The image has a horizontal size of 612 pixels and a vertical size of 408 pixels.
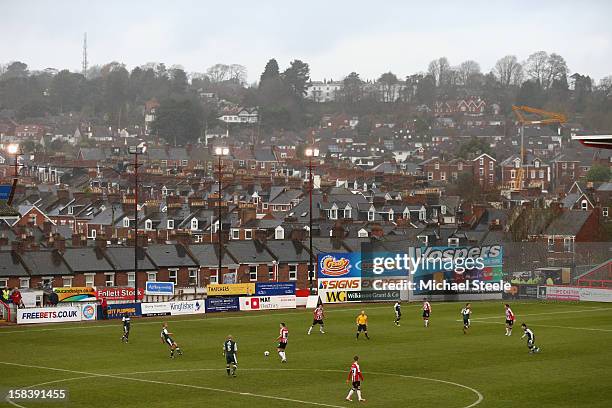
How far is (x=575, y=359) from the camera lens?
5819 cm

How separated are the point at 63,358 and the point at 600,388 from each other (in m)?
26.4

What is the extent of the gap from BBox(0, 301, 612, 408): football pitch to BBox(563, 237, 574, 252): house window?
3465 centimetres

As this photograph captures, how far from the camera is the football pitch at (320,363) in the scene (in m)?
46.7

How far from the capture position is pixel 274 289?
89.7m

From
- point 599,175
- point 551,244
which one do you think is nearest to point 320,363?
point 551,244

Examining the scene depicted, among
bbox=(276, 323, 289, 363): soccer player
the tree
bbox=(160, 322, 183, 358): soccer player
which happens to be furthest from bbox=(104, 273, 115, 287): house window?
the tree

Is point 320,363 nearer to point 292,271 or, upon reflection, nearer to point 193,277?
point 193,277

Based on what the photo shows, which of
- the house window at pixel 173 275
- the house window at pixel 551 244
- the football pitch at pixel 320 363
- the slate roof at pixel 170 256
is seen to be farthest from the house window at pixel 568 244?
the house window at pixel 173 275

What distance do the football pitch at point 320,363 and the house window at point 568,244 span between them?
1364 inches

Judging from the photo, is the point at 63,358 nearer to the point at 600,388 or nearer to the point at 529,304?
the point at 600,388

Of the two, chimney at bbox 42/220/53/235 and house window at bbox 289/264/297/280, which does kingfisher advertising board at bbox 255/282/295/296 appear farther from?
chimney at bbox 42/220/53/235

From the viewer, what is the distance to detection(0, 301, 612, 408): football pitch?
46.7 m

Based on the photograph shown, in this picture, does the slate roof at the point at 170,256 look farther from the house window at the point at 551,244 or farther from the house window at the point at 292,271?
the house window at the point at 551,244

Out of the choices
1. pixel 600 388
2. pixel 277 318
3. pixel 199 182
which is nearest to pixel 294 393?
pixel 600 388
